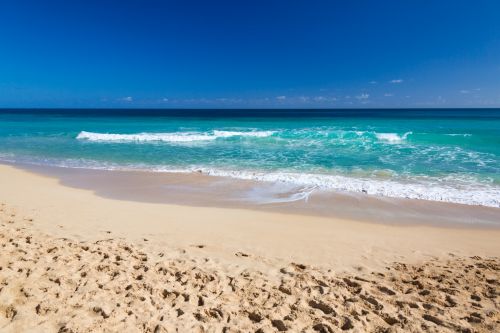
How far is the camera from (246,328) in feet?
11.2

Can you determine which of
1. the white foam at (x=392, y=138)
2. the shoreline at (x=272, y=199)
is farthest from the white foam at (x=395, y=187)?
the white foam at (x=392, y=138)

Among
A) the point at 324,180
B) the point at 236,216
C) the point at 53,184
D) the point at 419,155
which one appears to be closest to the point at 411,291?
the point at 236,216

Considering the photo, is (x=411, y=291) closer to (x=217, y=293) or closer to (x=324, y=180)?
(x=217, y=293)

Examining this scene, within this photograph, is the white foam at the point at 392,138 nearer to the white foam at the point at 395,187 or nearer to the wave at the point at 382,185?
the wave at the point at 382,185

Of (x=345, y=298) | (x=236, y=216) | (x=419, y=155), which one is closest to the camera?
(x=345, y=298)

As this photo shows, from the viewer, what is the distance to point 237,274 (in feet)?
15.2

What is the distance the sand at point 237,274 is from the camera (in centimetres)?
352

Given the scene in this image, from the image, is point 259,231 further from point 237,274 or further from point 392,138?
point 392,138

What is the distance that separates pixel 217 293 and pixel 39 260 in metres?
2.79

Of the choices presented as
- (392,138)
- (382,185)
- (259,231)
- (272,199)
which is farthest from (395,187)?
(392,138)

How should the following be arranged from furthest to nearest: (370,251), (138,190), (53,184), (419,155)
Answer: (419,155) < (53,184) < (138,190) < (370,251)

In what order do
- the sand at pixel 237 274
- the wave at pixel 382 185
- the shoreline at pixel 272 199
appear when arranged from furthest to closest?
the wave at pixel 382 185 < the shoreline at pixel 272 199 < the sand at pixel 237 274

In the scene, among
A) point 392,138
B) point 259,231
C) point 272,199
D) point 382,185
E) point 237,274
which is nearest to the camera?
point 237,274

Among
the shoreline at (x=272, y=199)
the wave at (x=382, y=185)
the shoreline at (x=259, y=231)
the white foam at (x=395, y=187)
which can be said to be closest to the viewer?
the shoreline at (x=259, y=231)
